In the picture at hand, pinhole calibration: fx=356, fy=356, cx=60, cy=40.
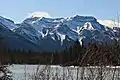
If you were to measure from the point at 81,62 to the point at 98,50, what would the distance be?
9.9 inches

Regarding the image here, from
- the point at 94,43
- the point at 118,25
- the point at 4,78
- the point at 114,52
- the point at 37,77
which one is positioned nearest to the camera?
the point at 114,52

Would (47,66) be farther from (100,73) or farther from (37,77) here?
(100,73)

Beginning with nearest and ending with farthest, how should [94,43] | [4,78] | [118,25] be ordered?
[94,43] < [118,25] < [4,78]

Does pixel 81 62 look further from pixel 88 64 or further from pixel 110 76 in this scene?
pixel 110 76

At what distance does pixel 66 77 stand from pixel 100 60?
42.7 inches

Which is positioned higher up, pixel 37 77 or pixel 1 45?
pixel 1 45

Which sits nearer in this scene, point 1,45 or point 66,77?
point 66,77

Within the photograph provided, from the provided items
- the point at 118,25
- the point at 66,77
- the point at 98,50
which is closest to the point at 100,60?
the point at 98,50

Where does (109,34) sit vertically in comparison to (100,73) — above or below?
above

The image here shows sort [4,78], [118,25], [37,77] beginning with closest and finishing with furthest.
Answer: [118,25] → [37,77] → [4,78]

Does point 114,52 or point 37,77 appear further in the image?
point 37,77

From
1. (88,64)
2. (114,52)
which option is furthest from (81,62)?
(114,52)

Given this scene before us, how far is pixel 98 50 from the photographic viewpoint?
4.15 m

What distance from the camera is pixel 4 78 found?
5363mm
